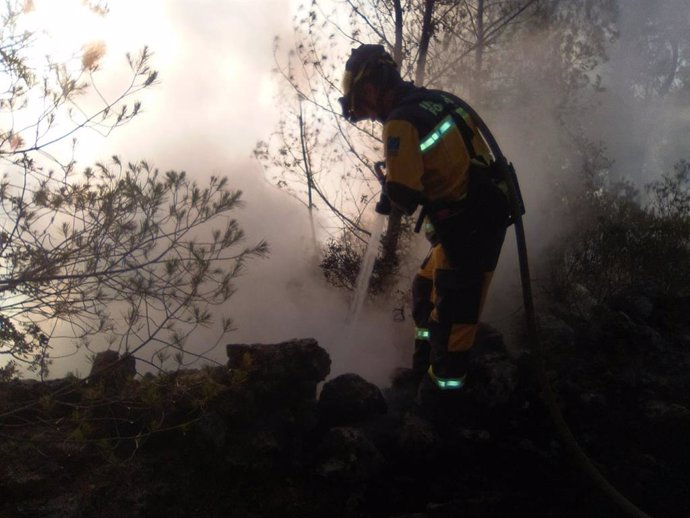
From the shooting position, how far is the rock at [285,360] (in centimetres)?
354

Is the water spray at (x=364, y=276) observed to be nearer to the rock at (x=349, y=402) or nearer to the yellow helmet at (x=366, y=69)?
the rock at (x=349, y=402)

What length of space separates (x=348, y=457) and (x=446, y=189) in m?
1.64

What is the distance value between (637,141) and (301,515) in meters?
18.6

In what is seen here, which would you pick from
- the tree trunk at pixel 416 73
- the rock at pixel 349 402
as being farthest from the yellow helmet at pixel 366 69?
the tree trunk at pixel 416 73

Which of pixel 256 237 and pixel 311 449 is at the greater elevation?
pixel 256 237

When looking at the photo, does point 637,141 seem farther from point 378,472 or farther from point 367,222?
point 378,472

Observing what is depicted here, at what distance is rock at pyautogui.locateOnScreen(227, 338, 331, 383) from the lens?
354cm

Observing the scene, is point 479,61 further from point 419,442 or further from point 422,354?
point 419,442

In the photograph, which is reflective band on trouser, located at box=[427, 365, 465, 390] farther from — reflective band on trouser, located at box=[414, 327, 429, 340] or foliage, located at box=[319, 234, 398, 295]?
foliage, located at box=[319, 234, 398, 295]

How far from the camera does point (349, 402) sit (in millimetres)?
3742

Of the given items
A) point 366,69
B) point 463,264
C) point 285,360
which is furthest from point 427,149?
point 285,360

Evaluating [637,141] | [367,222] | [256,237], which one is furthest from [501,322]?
[637,141]

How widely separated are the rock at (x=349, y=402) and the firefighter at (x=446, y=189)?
25.1 inches

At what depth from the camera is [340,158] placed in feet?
21.5
